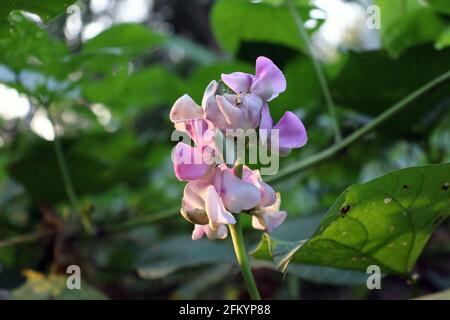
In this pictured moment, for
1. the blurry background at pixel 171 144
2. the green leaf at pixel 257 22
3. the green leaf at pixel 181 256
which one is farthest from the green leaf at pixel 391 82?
the green leaf at pixel 181 256

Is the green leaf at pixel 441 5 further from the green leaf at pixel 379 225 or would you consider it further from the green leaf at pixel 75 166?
the green leaf at pixel 75 166

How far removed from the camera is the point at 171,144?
48.0 inches

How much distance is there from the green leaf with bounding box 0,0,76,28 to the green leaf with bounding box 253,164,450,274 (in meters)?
0.28

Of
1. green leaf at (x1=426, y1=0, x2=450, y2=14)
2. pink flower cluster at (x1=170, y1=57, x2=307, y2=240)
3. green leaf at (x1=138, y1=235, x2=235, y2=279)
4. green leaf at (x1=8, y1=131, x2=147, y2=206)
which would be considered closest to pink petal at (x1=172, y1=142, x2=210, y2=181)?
pink flower cluster at (x1=170, y1=57, x2=307, y2=240)

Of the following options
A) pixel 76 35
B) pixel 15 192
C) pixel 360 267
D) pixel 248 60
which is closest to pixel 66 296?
pixel 360 267

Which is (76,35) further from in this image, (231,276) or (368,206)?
(368,206)

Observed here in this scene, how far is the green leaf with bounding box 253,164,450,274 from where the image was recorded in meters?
0.44

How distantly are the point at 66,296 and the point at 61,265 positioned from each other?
175mm

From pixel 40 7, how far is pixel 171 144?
2.25 feet

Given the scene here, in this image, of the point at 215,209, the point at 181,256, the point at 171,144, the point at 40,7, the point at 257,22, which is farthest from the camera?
the point at 171,144

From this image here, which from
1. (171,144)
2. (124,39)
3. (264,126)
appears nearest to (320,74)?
(124,39)

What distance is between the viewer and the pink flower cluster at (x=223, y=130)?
1.36 ft

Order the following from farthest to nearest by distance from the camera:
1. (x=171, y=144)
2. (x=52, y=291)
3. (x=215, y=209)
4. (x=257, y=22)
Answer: (x=171, y=144), (x=257, y=22), (x=52, y=291), (x=215, y=209)

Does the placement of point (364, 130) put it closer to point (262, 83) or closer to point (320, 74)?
point (320, 74)
